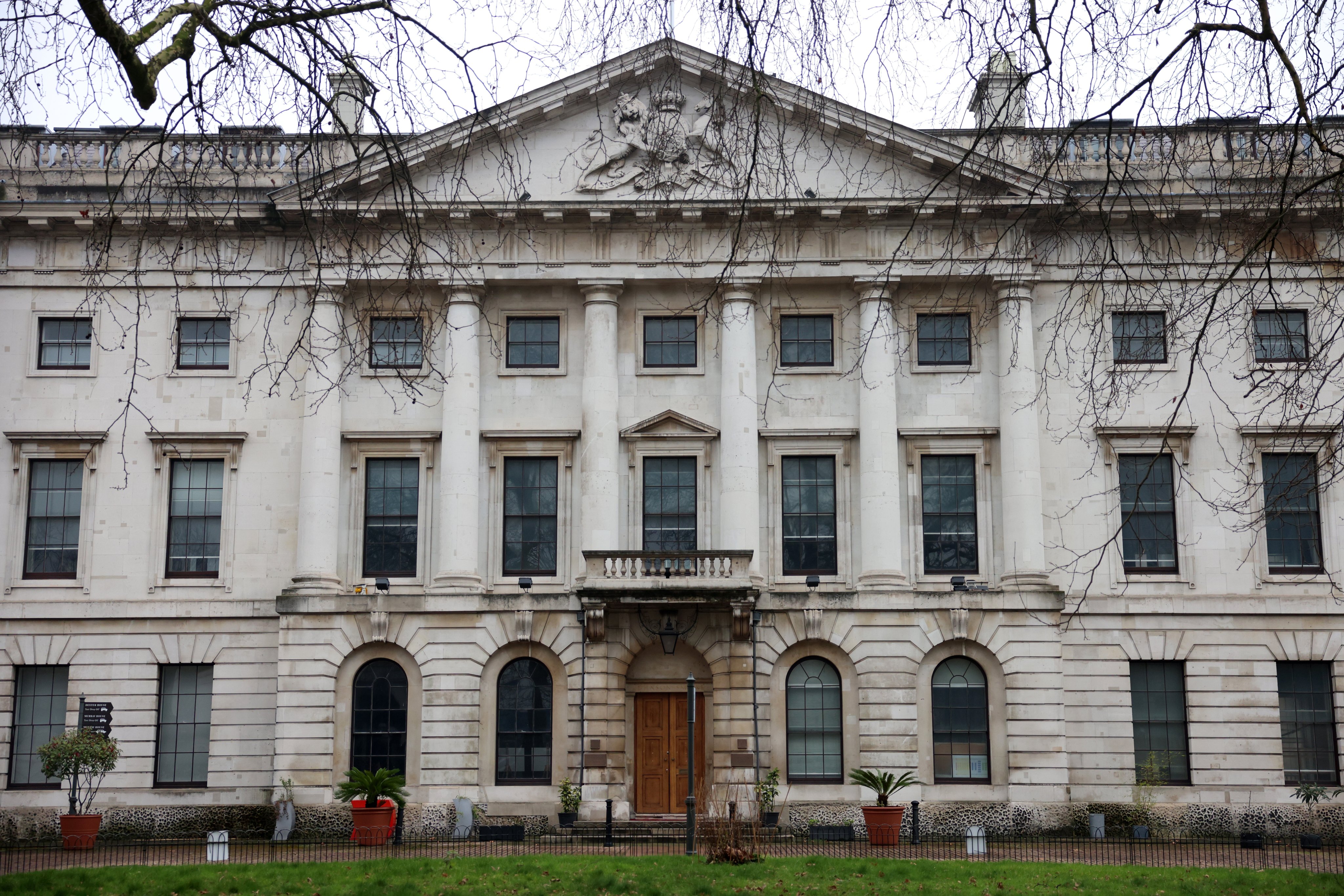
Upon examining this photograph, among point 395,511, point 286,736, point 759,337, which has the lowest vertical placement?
point 286,736

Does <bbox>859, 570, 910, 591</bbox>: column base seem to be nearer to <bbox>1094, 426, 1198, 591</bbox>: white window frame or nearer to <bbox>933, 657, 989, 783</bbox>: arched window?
<bbox>933, 657, 989, 783</bbox>: arched window

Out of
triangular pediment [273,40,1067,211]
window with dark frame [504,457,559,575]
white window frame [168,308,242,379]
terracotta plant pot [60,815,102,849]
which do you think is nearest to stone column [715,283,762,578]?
triangular pediment [273,40,1067,211]

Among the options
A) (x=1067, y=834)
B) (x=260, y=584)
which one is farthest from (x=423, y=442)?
(x=1067, y=834)

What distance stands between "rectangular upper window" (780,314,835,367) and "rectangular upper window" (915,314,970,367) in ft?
6.85

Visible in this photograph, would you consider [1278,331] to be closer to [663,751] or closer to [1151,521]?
[1151,521]

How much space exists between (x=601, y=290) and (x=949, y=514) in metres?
9.74

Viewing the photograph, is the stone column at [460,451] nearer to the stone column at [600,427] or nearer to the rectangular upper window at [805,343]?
the stone column at [600,427]

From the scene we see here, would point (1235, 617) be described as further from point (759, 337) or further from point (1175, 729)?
point (759, 337)

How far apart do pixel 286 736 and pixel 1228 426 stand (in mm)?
22841

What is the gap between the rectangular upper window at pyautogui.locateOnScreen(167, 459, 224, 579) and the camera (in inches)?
1291

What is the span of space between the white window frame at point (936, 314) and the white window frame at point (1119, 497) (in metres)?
3.31

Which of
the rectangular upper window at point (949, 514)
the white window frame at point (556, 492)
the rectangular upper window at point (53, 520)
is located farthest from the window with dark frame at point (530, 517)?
the rectangular upper window at point (53, 520)

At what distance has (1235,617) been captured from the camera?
105 feet

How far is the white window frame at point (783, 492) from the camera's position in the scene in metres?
32.3
